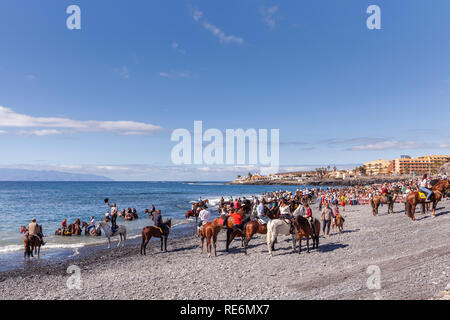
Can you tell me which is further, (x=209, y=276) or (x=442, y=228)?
(x=442, y=228)

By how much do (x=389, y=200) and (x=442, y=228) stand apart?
374 inches

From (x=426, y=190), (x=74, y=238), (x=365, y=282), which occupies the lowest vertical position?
(x=74, y=238)

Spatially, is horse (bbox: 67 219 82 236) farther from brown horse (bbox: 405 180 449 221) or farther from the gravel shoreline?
brown horse (bbox: 405 180 449 221)

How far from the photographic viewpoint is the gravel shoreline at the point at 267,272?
7.87 meters

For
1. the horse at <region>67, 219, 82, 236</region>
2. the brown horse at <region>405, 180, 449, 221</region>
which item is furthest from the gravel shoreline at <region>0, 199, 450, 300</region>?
the horse at <region>67, 219, 82, 236</region>

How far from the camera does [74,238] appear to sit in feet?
68.4

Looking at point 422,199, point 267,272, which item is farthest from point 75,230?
point 422,199

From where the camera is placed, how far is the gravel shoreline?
7871 mm

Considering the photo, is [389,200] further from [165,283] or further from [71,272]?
[71,272]

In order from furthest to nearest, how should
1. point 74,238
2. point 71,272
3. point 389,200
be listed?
point 389,200 < point 74,238 < point 71,272

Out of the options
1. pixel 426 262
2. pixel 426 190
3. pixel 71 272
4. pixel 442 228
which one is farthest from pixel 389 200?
pixel 71 272

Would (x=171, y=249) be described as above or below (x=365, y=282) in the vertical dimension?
below

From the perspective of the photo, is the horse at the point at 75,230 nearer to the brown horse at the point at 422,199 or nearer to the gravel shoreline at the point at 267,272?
the gravel shoreline at the point at 267,272
